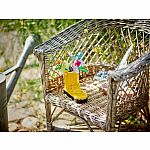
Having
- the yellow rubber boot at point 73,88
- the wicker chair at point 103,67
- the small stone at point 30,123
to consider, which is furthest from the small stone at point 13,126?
the yellow rubber boot at point 73,88

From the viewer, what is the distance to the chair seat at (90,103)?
5.80ft

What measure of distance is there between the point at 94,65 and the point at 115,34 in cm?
17

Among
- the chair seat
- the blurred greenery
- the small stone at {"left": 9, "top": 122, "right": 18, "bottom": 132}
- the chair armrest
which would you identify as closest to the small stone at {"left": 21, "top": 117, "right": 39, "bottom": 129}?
the small stone at {"left": 9, "top": 122, "right": 18, "bottom": 132}

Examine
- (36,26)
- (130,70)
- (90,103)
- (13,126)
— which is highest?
(36,26)

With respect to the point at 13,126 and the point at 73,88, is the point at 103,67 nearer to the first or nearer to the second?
the point at 73,88

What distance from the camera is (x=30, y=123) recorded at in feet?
6.56

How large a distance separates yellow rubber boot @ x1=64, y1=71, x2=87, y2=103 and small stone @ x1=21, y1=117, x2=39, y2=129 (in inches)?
8.4

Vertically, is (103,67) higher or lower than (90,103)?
higher

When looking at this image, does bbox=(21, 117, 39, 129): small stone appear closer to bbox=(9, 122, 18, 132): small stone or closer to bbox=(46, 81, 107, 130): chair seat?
bbox=(9, 122, 18, 132): small stone

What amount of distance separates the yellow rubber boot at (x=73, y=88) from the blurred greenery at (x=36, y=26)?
0.26m

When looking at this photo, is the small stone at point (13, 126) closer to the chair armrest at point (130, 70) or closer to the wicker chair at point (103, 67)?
the wicker chair at point (103, 67)

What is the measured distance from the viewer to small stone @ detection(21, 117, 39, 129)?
1988mm

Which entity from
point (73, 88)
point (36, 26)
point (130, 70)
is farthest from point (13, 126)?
point (130, 70)

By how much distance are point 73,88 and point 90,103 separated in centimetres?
10
